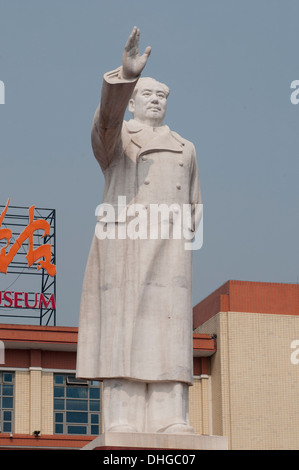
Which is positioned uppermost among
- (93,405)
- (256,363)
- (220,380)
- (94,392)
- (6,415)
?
(256,363)

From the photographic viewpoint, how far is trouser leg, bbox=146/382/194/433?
430 inches

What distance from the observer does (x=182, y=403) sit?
36.4 feet

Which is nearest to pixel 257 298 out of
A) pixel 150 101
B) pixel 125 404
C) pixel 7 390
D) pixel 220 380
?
pixel 220 380

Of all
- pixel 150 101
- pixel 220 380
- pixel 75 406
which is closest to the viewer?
pixel 150 101

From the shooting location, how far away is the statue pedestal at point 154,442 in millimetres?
10414

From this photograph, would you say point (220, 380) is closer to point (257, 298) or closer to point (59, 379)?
point (257, 298)

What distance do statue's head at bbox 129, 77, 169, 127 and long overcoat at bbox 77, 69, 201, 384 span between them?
7.2 inches

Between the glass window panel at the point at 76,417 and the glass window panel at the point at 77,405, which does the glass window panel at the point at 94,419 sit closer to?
the glass window panel at the point at 76,417

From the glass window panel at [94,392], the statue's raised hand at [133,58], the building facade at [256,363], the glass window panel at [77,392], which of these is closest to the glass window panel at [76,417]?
the glass window panel at [77,392]

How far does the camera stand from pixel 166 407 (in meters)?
11.0

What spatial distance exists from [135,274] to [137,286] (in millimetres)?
123

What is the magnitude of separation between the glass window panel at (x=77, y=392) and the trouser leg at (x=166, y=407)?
2210 cm

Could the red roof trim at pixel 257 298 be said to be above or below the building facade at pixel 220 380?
above

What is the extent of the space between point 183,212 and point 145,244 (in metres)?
0.60
